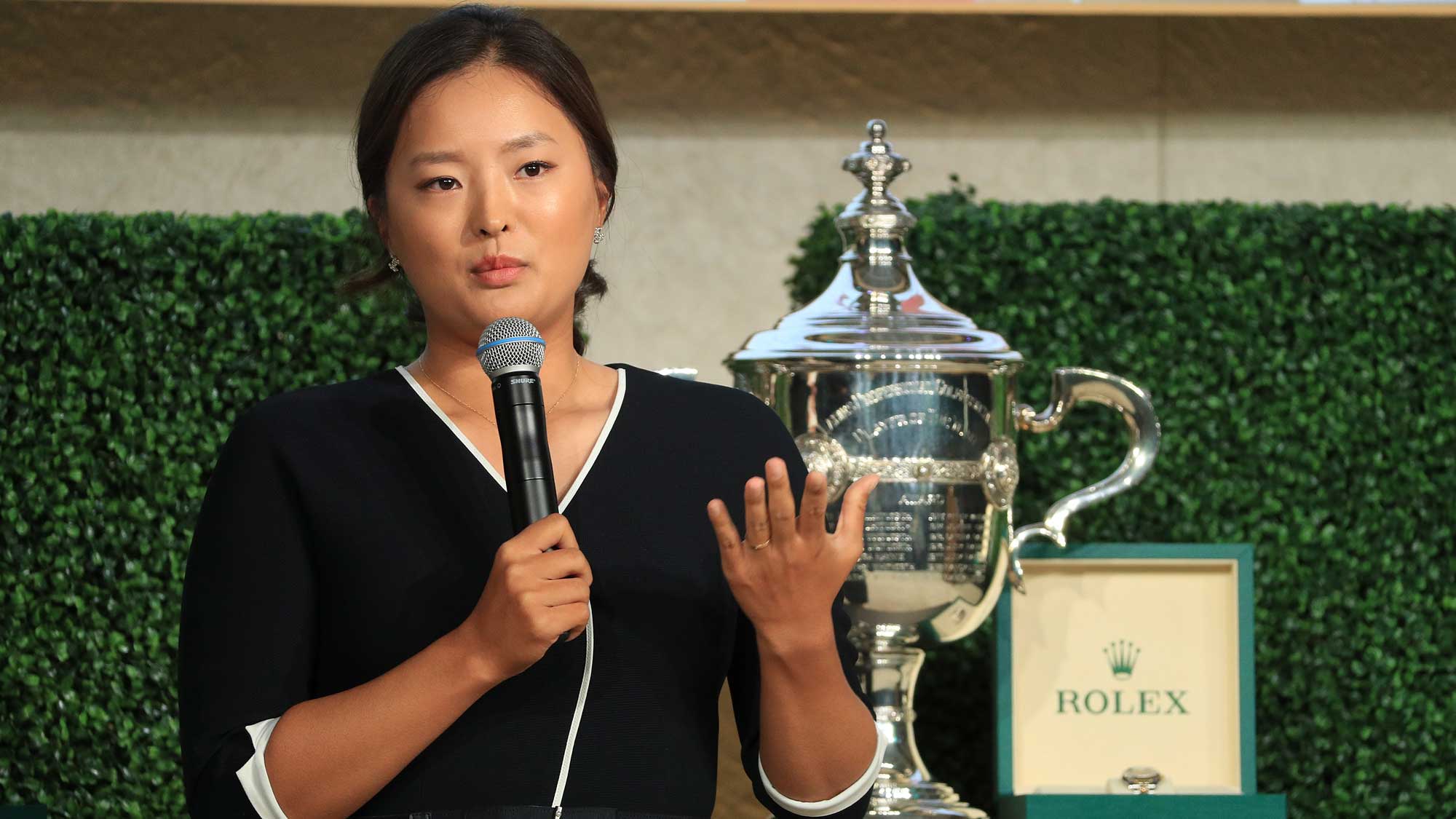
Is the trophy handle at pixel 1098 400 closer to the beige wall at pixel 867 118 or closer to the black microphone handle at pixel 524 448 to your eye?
the black microphone handle at pixel 524 448

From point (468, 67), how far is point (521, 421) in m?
0.35

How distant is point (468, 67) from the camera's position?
1356mm

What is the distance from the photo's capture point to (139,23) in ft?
12.7

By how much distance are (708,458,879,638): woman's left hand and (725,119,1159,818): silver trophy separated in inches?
38.4

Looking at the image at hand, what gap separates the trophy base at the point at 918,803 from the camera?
2215 mm

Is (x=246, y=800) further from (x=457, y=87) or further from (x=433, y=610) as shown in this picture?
(x=457, y=87)

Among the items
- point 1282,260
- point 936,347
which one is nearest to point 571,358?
point 936,347

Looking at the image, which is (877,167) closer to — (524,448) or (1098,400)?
(1098,400)

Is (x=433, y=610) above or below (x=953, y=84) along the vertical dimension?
below

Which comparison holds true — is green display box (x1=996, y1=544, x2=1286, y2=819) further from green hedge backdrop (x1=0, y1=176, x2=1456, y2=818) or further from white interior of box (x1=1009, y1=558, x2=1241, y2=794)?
green hedge backdrop (x1=0, y1=176, x2=1456, y2=818)

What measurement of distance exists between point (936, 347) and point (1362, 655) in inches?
51.7

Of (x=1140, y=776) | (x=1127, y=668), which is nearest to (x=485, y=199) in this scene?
(x=1140, y=776)

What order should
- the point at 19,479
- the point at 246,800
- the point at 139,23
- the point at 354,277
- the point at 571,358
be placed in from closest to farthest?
the point at 246,800
the point at 571,358
the point at 354,277
the point at 19,479
the point at 139,23

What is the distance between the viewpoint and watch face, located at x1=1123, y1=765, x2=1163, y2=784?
7.80ft
